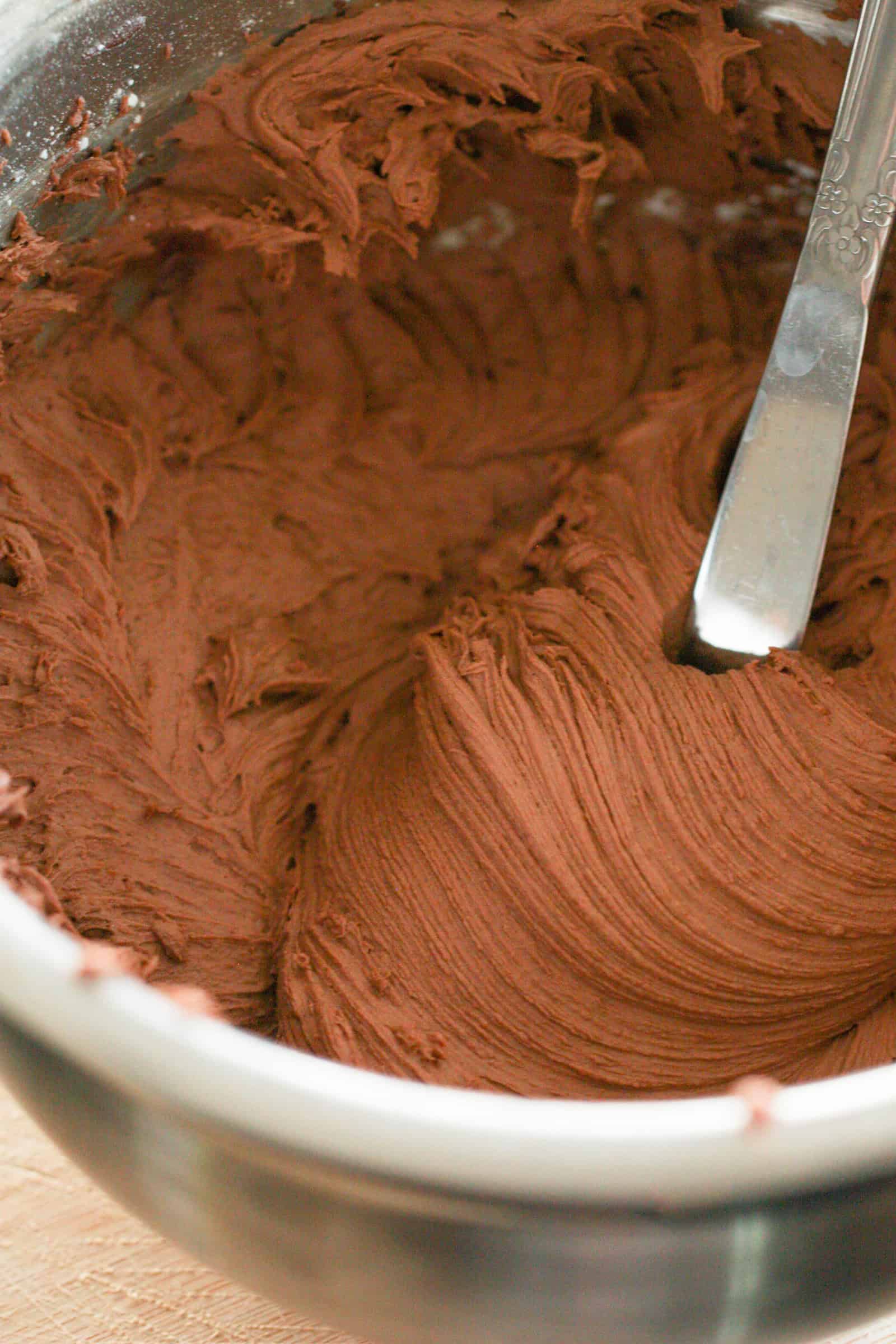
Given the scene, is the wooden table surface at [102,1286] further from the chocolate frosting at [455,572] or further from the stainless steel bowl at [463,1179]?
the stainless steel bowl at [463,1179]

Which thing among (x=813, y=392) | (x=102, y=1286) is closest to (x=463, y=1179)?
(x=102, y=1286)

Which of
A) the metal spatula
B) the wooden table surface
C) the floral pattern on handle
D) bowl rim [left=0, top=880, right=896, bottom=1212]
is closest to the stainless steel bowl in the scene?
bowl rim [left=0, top=880, right=896, bottom=1212]

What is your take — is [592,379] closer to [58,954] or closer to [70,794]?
[70,794]

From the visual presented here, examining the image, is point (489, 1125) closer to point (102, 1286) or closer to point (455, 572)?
point (102, 1286)

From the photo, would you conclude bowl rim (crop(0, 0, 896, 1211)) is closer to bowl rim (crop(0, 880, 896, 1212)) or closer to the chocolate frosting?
bowl rim (crop(0, 880, 896, 1212))

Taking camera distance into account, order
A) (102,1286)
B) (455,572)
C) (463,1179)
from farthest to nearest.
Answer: (455,572), (102,1286), (463,1179)

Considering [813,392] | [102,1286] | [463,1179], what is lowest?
[102,1286]
